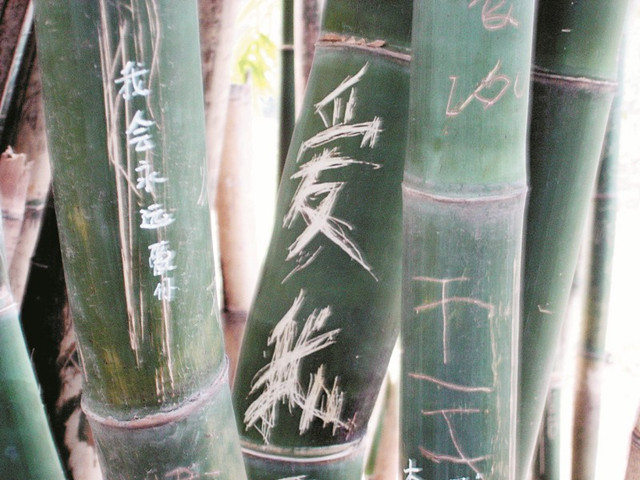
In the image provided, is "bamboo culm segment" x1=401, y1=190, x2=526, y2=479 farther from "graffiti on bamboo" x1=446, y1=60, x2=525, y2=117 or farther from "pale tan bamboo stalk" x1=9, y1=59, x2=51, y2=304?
"pale tan bamboo stalk" x1=9, y1=59, x2=51, y2=304

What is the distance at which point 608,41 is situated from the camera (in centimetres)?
54

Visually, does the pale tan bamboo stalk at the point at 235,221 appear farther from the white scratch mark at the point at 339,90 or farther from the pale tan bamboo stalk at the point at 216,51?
the white scratch mark at the point at 339,90

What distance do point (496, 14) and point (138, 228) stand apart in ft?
0.81

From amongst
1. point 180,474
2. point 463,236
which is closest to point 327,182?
point 463,236

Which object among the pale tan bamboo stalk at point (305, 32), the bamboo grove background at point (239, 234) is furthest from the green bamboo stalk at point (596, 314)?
the pale tan bamboo stalk at point (305, 32)

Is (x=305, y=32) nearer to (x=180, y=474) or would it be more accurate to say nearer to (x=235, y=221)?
(x=235, y=221)

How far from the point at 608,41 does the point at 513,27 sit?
0.16 metres

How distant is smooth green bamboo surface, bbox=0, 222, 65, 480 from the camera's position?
0.48 metres

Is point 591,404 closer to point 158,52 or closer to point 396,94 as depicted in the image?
point 396,94

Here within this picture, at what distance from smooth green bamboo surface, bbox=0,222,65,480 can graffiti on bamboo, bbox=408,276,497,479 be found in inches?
10.7

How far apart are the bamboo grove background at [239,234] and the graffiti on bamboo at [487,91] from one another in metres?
0.23

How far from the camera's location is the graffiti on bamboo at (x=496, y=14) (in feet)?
1.37

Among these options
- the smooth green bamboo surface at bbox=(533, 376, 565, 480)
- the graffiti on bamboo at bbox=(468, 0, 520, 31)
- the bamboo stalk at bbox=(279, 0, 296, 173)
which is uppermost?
the graffiti on bamboo at bbox=(468, 0, 520, 31)

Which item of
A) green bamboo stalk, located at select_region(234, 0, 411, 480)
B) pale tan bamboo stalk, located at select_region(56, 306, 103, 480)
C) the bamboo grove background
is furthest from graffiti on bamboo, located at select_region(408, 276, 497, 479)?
pale tan bamboo stalk, located at select_region(56, 306, 103, 480)
